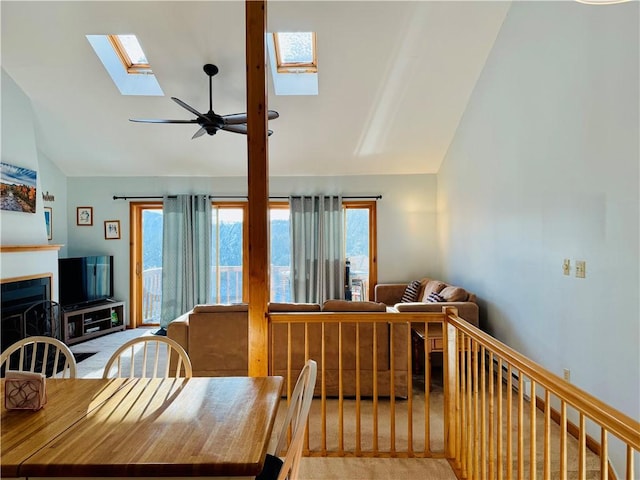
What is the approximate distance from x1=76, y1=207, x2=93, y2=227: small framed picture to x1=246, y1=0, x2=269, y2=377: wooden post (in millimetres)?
5060

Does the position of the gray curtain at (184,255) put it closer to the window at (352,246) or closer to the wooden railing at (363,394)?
the window at (352,246)

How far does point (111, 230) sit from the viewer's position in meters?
5.75

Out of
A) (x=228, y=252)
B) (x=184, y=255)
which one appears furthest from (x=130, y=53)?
(x=228, y=252)

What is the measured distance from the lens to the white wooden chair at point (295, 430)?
975 millimetres

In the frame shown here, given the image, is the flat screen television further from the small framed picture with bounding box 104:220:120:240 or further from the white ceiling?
the white ceiling

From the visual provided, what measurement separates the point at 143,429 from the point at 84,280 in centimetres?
483

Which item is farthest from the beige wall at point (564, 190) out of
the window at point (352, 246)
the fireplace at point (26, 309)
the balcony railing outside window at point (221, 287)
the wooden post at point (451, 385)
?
the fireplace at point (26, 309)

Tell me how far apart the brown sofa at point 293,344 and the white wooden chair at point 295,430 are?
154 centimetres

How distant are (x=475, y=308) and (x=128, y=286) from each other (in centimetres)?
524

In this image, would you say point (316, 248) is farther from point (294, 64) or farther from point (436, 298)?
point (294, 64)

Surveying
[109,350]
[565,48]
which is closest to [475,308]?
[565,48]

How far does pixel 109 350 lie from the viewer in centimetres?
444

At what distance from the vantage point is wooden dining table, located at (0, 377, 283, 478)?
0.95m

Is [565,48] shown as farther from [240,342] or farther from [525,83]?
[240,342]
